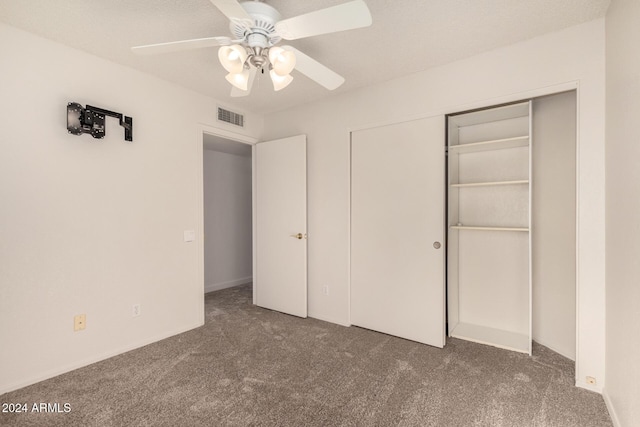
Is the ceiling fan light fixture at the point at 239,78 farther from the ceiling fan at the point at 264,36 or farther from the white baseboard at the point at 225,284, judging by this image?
the white baseboard at the point at 225,284

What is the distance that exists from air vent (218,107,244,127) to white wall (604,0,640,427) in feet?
10.8

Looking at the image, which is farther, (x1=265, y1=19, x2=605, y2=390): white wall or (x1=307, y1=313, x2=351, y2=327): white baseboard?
(x1=307, y1=313, x2=351, y2=327): white baseboard

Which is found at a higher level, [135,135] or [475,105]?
[475,105]

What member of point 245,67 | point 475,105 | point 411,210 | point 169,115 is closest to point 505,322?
point 411,210

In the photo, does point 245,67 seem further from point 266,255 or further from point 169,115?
point 266,255

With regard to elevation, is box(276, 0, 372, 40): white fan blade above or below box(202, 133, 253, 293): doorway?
above

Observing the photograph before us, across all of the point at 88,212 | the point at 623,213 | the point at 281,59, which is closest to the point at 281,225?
the point at 88,212

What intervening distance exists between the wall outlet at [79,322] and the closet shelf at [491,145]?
342 cm

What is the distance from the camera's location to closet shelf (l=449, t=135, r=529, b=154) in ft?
8.46

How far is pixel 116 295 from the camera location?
2621 mm

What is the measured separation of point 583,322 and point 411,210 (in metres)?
1.44

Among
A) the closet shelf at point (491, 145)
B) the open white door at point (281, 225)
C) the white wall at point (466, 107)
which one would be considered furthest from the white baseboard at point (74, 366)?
the closet shelf at point (491, 145)

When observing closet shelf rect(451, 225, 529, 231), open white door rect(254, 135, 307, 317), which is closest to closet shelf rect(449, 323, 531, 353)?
closet shelf rect(451, 225, 529, 231)

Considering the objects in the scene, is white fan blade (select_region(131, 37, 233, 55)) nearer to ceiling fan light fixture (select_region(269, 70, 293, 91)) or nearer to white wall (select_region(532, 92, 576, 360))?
ceiling fan light fixture (select_region(269, 70, 293, 91))
